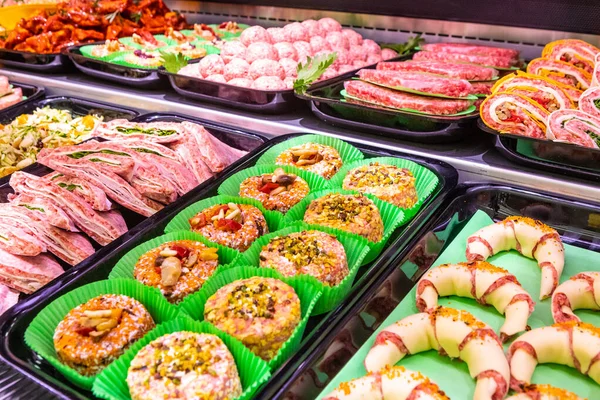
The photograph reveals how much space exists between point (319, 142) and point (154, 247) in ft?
4.03

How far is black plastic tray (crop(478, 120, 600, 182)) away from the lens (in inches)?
94.7

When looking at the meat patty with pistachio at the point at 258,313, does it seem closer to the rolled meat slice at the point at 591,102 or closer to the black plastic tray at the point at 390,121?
the black plastic tray at the point at 390,121

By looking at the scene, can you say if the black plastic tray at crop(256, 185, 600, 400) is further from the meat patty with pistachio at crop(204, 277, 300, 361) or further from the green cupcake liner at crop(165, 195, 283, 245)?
the green cupcake liner at crop(165, 195, 283, 245)

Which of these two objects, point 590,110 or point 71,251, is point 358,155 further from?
point 71,251

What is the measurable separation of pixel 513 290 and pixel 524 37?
2.69 metres

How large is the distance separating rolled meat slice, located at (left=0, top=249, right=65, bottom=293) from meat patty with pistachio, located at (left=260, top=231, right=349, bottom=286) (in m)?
0.93

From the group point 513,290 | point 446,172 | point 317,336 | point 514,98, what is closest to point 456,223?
point 446,172

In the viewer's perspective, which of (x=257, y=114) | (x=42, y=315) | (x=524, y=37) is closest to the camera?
(x=42, y=315)

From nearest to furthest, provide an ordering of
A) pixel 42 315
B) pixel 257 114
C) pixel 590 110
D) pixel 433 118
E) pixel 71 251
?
pixel 42 315 < pixel 71 251 < pixel 590 110 < pixel 433 118 < pixel 257 114

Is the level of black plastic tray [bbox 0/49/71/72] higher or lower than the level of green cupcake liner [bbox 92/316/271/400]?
higher

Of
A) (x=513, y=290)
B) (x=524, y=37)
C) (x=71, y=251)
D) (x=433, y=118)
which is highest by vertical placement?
(x=524, y=37)

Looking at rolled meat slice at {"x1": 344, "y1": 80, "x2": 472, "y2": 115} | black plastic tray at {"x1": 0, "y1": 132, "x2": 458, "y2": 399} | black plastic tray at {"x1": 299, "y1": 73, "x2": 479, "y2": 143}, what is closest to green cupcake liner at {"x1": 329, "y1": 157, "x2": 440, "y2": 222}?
black plastic tray at {"x1": 0, "y1": 132, "x2": 458, "y2": 399}

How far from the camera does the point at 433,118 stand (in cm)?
275

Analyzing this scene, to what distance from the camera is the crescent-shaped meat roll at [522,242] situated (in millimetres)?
2133
